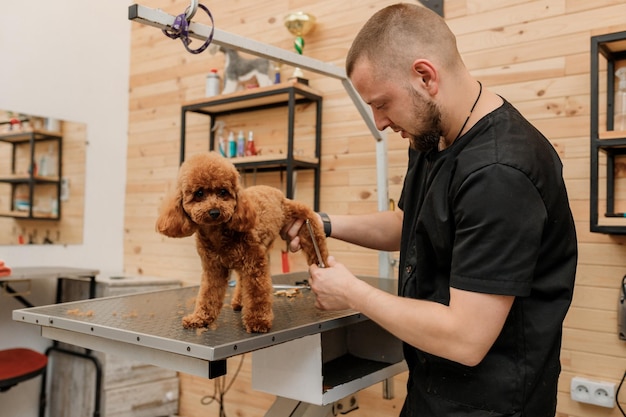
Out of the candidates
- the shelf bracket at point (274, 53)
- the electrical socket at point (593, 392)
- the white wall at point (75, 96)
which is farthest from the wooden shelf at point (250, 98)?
the electrical socket at point (593, 392)

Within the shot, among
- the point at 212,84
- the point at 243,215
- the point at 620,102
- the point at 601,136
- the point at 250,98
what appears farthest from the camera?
the point at 212,84

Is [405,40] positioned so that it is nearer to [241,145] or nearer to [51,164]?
[241,145]

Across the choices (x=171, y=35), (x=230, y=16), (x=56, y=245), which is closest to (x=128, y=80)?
(x=230, y=16)

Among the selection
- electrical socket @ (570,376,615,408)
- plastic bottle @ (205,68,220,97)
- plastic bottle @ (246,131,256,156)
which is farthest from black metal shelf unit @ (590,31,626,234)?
plastic bottle @ (205,68,220,97)

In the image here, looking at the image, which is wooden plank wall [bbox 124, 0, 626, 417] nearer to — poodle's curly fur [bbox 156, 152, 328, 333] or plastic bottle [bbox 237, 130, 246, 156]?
plastic bottle [bbox 237, 130, 246, 156]

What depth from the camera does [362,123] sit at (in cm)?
246

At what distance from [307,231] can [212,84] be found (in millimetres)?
1618

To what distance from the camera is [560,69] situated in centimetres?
195

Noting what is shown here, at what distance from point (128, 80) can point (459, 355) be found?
3.09m

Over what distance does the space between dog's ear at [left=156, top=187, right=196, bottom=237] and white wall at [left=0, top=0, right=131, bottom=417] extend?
2.14m

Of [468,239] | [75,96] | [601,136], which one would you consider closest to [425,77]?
[468,239]

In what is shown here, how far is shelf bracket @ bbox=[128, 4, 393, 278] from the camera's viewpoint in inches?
47.2

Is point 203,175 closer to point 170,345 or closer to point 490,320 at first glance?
point 170,345

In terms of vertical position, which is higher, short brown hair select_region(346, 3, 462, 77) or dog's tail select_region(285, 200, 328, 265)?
short brown hair select_region(346, 3, 462, 77)
